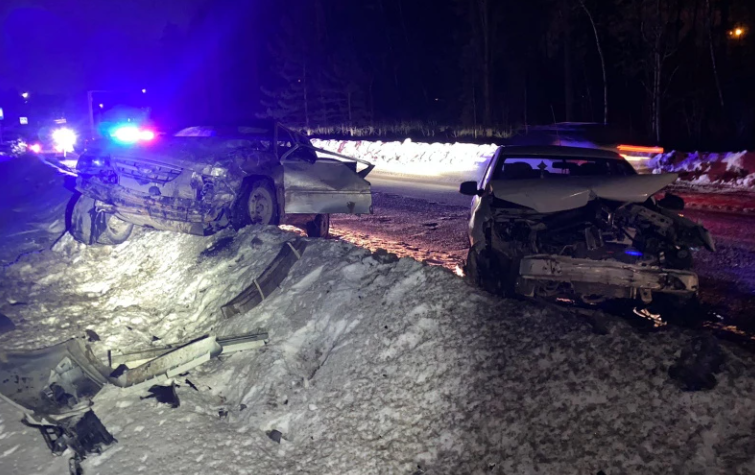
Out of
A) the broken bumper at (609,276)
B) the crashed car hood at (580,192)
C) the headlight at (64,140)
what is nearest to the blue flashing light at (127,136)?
the crashed car hood at (580,192)

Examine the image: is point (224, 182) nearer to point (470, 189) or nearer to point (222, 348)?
point (222, 348)

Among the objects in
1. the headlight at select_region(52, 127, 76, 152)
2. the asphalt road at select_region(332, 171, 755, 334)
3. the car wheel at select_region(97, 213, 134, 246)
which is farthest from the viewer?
the headlight at select_region(52, 127, 76, 152)

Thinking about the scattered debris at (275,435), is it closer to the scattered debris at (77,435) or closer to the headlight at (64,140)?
the scattered debris at (77,435)

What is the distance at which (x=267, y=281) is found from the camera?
23.2 ft

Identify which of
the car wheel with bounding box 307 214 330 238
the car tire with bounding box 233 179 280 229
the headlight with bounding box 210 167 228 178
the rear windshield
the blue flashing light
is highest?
the blue flashing light

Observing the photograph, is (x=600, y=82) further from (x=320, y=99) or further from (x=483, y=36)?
(x=320, y=99)

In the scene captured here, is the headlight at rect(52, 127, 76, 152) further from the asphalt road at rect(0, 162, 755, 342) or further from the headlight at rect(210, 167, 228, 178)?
the headlight at rect(210, 167, 228, 178)

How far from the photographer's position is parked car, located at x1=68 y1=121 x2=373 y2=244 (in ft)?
28.2

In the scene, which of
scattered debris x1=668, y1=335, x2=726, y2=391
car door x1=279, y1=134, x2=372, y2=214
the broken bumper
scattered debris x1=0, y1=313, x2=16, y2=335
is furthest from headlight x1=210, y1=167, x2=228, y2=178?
scattered debris x1=668, y1=335, x2=726, y2=391

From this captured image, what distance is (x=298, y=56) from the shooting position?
1802 inches

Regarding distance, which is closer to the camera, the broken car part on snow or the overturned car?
the overturned car

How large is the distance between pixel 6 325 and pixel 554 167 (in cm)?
771

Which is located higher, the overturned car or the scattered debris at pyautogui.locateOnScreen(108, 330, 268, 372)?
the overturned car

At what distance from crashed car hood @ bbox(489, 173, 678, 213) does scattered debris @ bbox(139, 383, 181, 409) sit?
148 inches
